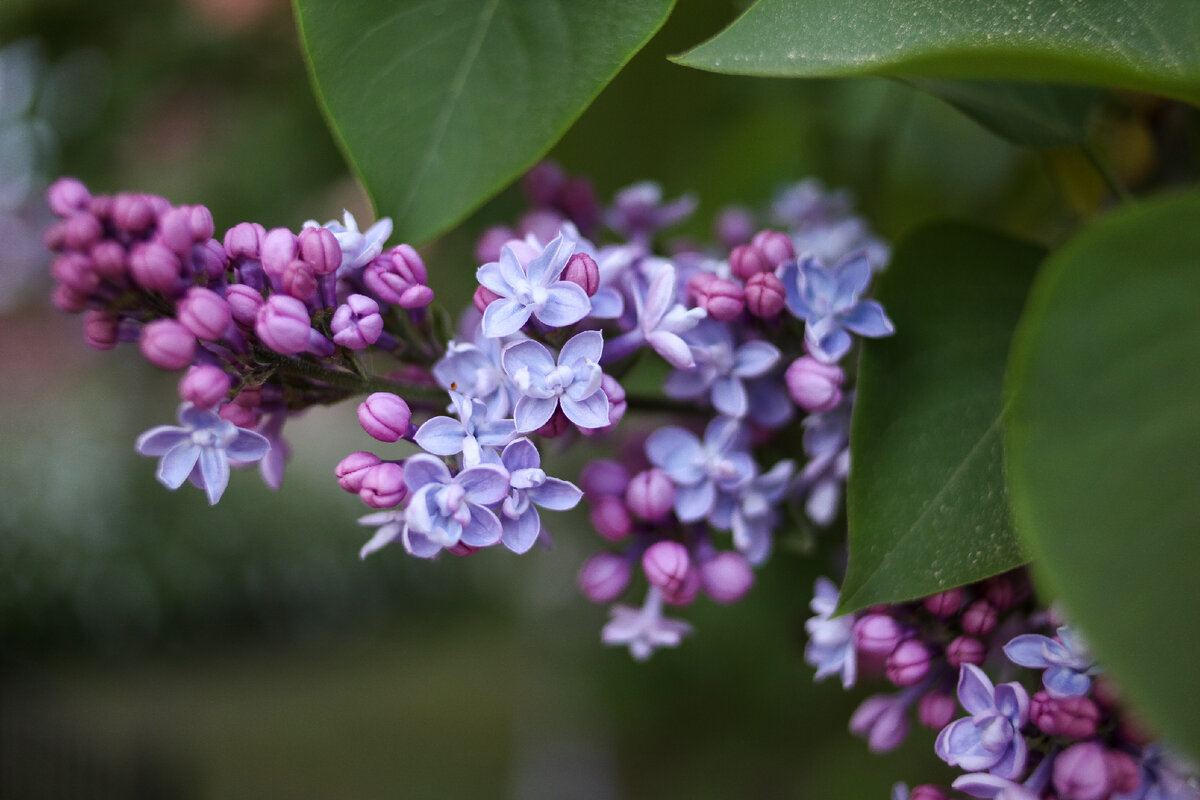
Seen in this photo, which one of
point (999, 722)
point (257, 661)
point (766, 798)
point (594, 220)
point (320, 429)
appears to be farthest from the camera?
point (320, 429)

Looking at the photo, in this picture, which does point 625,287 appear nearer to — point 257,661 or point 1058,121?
point 1058,121

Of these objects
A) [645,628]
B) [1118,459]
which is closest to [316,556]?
[645,628]

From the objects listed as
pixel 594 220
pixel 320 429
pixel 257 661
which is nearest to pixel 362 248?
pixel 594 220

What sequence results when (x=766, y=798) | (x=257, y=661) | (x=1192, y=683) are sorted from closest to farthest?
(x=1192, y=683)
(x=766, y=798)
(x=257, y=661)

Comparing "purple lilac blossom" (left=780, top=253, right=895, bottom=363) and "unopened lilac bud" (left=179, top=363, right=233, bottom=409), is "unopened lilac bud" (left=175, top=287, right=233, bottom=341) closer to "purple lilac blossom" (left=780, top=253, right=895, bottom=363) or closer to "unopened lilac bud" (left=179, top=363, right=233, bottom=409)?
"unopened lilac bud" (left=179, top=363, right=233, bottom=409)

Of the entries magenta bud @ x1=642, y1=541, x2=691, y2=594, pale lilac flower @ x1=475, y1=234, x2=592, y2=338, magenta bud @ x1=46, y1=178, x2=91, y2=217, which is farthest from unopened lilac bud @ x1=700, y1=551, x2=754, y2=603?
magenta bud @ x1=46, y1=178, x2=91, y2=217

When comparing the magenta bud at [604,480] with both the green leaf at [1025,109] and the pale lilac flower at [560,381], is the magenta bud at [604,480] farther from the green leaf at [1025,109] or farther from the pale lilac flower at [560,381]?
the green leaf at [1025,109]

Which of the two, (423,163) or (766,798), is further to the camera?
(766,798)
